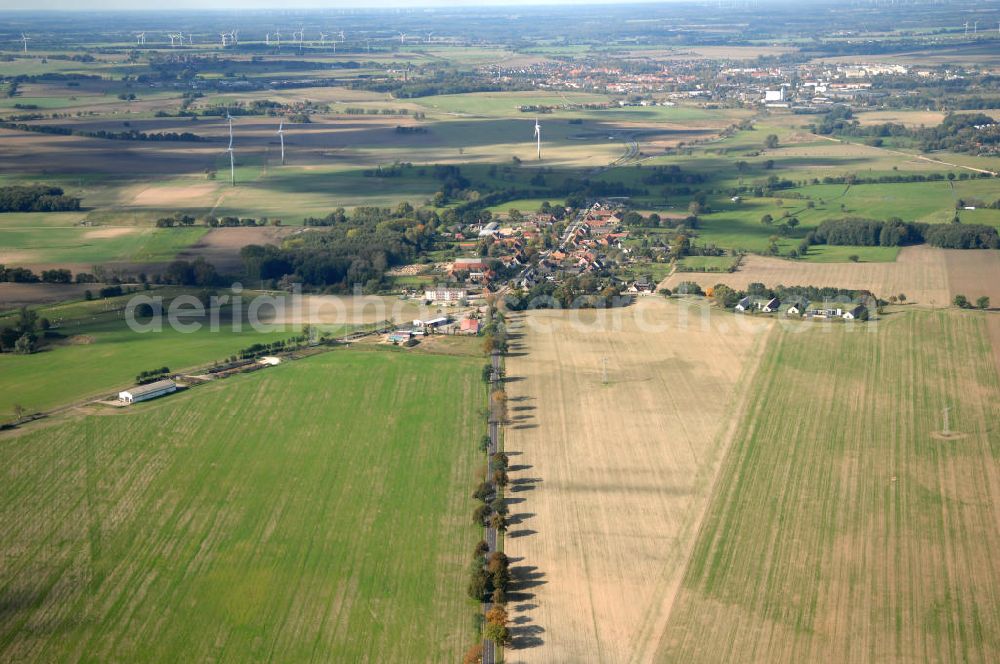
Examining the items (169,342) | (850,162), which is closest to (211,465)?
(169,342)

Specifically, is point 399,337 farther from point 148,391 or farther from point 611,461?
point 611,461

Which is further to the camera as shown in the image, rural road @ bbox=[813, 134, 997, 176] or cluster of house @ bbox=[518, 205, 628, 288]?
rural road @ bbox=[813, 134, 997, 176]

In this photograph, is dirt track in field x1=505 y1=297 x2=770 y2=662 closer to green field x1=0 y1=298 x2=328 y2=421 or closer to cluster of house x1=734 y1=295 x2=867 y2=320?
cluster of house x1=734 y1=295 x2=867 y2=320

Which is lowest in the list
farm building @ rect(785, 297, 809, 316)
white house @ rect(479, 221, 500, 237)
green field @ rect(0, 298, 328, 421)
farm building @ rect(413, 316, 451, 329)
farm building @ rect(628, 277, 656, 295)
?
green field @ rect(0, 298, 328, 421)

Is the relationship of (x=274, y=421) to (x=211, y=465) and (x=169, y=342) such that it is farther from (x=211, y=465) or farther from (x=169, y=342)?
(x=169, y=342)

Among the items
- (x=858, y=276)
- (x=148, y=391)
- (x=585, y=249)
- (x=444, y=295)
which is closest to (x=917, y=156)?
(x=858, y=276)

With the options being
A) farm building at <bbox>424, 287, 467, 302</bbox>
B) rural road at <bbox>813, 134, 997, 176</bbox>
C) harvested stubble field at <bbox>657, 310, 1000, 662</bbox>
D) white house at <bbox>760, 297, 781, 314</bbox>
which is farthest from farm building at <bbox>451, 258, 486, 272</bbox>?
rural road at <bbox>813, 134, 997, 176</bbox>

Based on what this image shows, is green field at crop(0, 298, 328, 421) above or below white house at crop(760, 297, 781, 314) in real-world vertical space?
below

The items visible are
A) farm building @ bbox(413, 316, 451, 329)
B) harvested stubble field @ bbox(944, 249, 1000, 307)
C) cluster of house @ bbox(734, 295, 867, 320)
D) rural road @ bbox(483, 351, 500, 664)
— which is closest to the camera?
rural road @ bbox(483, 351, 500, 664)
